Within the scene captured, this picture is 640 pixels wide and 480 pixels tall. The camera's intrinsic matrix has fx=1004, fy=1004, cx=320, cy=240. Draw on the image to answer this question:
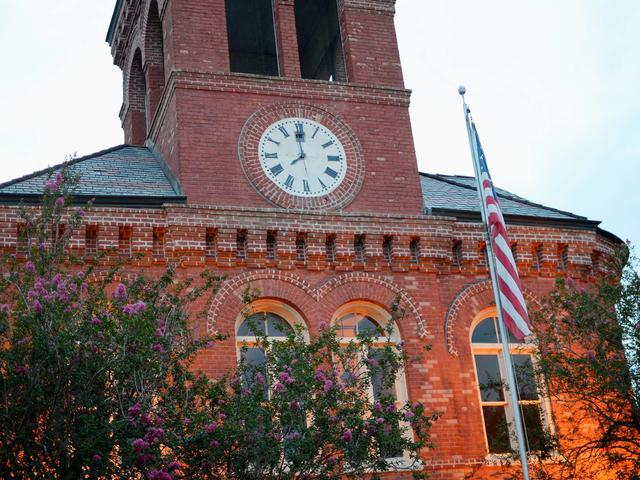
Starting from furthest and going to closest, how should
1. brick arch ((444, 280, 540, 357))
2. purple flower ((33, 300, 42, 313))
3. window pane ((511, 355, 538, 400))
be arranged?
brick arch ((444, 280, 540, 357))
window pane ((511, 355, 538, 400))
purple flower ((33, 300, 42, 313))

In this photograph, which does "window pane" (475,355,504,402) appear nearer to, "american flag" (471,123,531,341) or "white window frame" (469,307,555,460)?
"white window frame" (469,307,555,460)

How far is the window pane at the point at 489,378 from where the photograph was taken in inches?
710

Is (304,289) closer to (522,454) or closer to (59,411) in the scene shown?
(522,454)

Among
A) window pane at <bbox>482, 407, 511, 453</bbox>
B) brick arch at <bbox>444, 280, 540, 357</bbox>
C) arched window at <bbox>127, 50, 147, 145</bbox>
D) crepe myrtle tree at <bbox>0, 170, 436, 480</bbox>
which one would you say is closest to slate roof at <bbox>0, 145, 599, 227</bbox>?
brick arch at <bbox>444, 280, 540, 357</bbox>

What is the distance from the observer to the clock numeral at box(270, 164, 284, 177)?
60.8ft

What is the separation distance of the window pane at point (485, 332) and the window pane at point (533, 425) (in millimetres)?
1409

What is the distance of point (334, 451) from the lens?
39.8ft

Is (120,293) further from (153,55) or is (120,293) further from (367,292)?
(153,55)

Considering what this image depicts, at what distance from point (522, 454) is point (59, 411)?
6.70 metres

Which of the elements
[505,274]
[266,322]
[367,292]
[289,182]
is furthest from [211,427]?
[289,182]

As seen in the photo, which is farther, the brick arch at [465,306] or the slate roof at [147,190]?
the brick arch at [465,306]

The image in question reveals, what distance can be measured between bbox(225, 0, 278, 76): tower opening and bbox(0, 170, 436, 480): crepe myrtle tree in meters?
11.0

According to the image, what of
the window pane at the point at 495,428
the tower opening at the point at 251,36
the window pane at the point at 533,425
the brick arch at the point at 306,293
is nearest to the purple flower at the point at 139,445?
the brick arch at the point at 306,293

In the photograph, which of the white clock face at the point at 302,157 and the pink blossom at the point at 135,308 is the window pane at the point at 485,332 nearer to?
the white clock face at the point at 302,157
